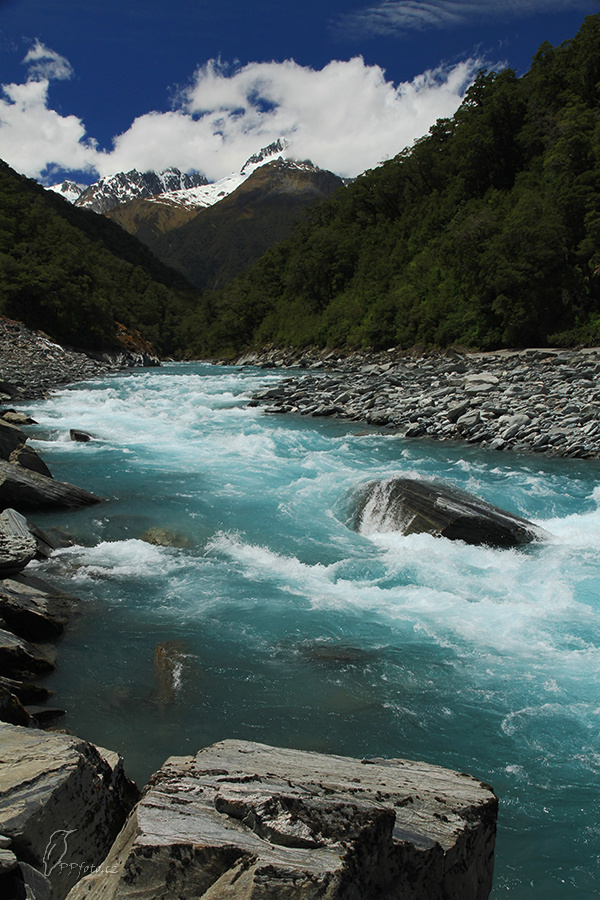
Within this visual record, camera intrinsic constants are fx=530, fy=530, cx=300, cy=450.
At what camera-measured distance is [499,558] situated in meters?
8.34

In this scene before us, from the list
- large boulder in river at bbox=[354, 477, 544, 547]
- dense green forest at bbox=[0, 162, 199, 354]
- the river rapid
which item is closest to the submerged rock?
the river rapid

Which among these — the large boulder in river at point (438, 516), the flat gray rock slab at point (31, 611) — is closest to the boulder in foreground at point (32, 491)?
the flat gray rock slab at point (31, 611)

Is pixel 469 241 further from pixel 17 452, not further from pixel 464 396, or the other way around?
pixel 17 452

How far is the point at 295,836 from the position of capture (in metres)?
2.09

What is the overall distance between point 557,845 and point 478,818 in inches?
63.7

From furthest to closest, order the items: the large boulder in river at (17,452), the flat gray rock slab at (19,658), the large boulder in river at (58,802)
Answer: the large boulder in river at (17,452) → the flat gray rock slab at (19,658) → the large boulder in river at (58,802)

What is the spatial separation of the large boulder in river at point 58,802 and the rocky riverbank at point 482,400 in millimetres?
13938

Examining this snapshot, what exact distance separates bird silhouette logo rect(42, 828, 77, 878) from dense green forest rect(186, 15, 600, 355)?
32169 millimetres

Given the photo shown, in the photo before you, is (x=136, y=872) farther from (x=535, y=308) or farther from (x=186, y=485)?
(x=535, y=308)

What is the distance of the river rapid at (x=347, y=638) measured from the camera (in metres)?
4.32

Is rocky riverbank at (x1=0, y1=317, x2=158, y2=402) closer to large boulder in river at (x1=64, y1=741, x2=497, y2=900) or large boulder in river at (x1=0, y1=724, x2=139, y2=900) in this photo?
large boulder in river at (x1=0, y1=724, x2=139, y2=900)

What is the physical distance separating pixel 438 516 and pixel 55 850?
7.41 meters

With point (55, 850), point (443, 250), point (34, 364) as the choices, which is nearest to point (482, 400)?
point (55, 850)

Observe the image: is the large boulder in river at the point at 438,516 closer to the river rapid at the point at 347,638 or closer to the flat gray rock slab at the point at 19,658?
the river rapid at the point at 347,638
